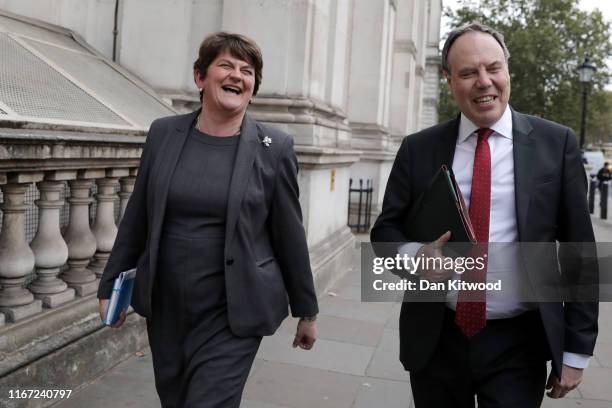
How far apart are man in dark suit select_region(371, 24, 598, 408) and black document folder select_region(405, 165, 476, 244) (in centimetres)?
5

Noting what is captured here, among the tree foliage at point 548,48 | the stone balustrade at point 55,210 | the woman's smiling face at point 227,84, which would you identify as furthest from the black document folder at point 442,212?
the tree foliage at point 548,48

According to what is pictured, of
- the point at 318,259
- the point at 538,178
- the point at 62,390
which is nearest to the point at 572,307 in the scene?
the point at 538,178

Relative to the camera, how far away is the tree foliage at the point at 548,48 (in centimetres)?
3809

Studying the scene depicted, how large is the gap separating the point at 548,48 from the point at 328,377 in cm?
3733

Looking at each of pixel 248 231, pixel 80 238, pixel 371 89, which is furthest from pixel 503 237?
pixel 371 89

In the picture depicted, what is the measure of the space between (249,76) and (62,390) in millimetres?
2377

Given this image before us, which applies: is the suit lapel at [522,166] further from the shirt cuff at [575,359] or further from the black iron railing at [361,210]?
the black iron railing at [361,210]

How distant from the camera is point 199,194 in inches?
98.9

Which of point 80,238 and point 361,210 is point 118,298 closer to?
point 80,238

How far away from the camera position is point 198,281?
8.25 ft

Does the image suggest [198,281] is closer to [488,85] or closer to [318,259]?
[488,85]

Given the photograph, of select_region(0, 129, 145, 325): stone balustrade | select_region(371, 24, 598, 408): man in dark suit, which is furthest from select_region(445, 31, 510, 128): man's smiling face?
select_region(0, 129, 145, 325): stone balustrade

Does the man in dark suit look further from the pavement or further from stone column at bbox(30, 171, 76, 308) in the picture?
stone column at bbox(30, 171, 76, 308)

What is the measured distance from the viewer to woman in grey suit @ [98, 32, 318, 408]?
2510mm
